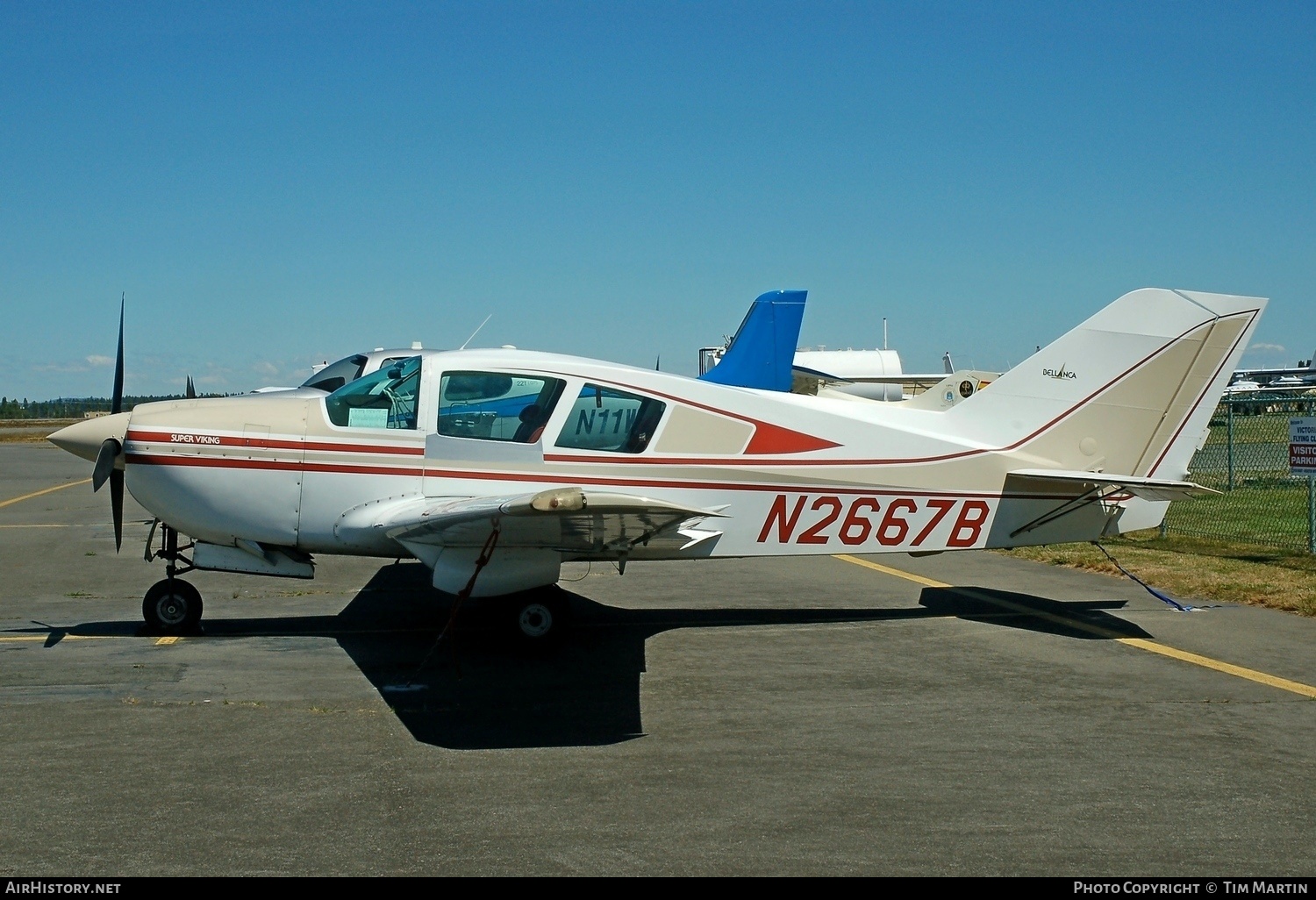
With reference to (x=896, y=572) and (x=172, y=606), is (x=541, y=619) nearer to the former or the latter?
(x=172, y=606)

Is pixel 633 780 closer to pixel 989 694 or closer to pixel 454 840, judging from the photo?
pixel 454 840

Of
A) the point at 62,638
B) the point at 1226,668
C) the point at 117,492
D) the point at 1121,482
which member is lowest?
the point at 62,638

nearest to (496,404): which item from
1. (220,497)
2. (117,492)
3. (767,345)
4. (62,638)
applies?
(220,497)

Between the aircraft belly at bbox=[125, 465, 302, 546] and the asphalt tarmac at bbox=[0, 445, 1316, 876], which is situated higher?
the aircraft belly at bbox=[125, 465, 302, 546]

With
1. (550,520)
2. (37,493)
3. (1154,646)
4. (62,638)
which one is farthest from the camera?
(37,493)

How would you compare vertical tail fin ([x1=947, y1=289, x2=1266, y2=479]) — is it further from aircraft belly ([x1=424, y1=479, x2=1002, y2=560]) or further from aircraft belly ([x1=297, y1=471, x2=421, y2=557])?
aircraft belly ([x1=297, y1=471, x2=421, y2=557])

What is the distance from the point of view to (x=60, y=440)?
8094mm

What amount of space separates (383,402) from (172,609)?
2.34 m

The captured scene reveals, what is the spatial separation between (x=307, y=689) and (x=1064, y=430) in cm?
612

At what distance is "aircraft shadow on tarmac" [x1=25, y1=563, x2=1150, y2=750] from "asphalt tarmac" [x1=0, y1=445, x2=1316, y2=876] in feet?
0.13

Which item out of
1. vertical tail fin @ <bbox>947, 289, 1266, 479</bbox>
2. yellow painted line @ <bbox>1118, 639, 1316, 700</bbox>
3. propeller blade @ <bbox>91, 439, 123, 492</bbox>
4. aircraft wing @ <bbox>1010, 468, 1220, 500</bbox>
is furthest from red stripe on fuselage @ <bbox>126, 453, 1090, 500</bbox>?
yellow painted line @ <bbox>1118, 639, 1316, 700</bbox>

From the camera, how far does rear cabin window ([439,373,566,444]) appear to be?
812 cm

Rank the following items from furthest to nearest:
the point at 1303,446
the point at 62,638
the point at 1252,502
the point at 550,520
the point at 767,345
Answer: the point at 767,345, the point at 1252,502, the point at 1303,446, the point at 62,638, the point at 550,520

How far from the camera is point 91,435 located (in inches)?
318
